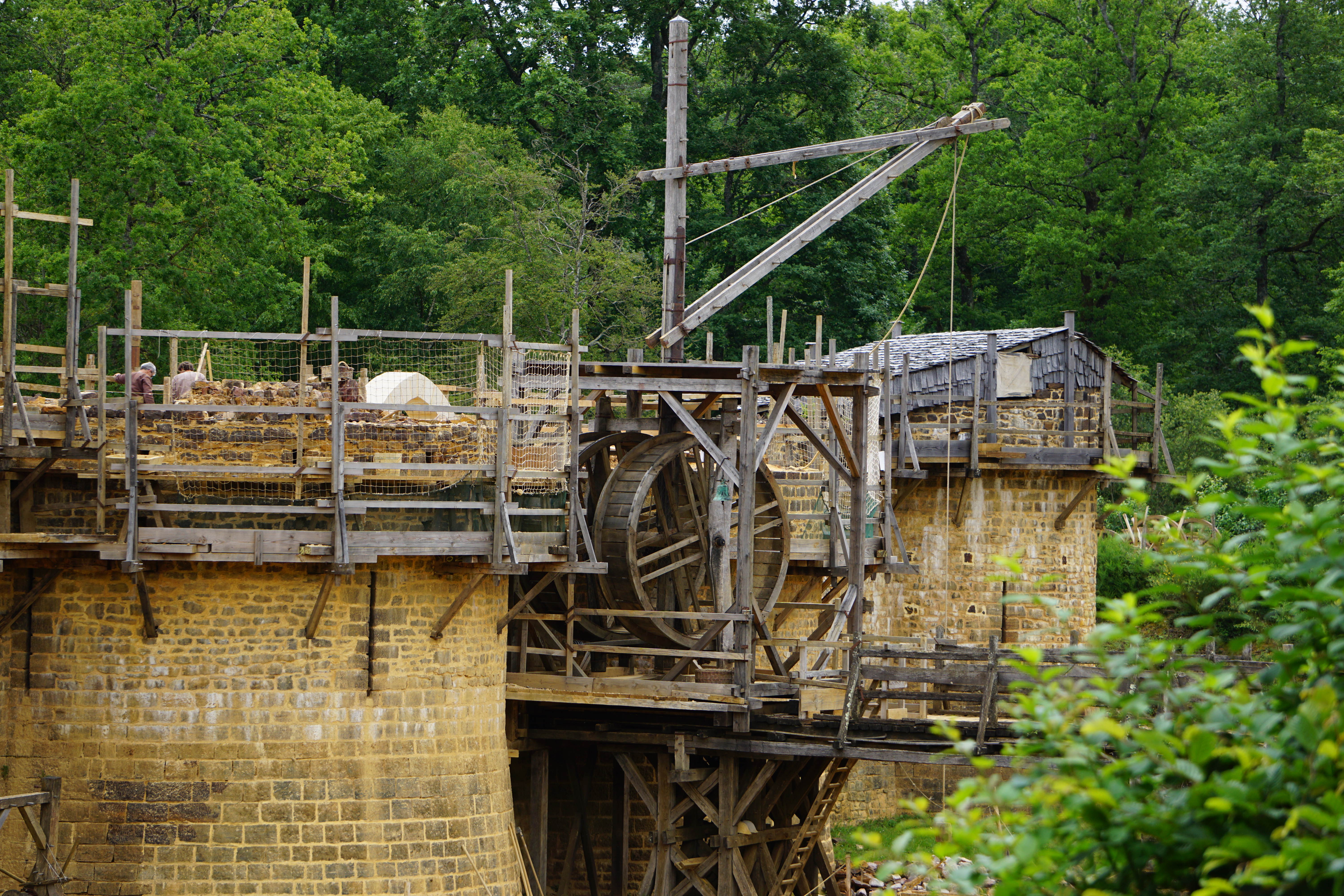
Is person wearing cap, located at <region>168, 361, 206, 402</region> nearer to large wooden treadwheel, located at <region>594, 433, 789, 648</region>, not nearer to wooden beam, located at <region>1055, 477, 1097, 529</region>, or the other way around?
large wooden treadwheel, located at <region>594, 433, 789, 648</region>

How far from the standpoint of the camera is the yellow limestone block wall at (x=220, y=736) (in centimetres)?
1434

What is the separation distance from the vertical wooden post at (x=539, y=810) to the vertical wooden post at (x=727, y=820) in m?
1.94

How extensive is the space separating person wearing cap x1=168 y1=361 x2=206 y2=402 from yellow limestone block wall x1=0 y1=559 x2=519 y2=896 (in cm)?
175

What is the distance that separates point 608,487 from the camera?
17672 mm

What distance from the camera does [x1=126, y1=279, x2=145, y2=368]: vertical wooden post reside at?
14.7m

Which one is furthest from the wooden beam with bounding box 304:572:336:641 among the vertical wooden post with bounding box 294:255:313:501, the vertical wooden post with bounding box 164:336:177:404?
the vertical wooden post with bounding box 164:336:177:404

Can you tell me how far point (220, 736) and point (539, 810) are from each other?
14.5 feet

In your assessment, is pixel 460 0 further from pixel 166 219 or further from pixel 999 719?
pixel 999 719

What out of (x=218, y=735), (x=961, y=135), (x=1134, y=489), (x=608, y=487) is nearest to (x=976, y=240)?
(x=961, y=135)

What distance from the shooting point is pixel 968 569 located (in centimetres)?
2505

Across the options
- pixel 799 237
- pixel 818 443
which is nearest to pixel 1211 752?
pixel 818 443

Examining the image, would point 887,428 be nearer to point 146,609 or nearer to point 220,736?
point 220,736

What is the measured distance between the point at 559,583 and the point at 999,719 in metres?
4.46

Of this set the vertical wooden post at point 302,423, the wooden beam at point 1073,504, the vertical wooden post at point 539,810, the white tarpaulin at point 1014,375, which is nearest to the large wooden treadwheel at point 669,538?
the vertical wooden post at point 539,810
